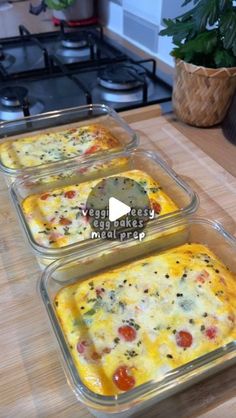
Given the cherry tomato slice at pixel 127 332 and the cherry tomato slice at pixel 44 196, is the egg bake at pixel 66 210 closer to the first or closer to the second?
the cherry tomato slice at pixel 44 196

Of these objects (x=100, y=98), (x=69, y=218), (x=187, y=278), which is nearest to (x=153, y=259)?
(x=187, y=278)

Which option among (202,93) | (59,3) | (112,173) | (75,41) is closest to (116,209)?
(112,173)

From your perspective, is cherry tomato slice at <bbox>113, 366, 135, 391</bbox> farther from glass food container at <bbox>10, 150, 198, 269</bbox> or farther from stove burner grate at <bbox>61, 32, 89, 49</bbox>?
stove burner grate at <bbox>61, 32, 89, 49</bbox>

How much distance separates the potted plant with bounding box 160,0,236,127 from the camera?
2.64 feet

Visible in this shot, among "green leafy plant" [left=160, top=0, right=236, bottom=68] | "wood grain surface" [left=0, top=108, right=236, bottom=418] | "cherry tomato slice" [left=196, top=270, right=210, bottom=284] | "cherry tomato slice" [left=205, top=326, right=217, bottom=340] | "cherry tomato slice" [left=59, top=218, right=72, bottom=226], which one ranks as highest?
"green leafy plant" [left=160, top=0, right=236, bottom=68]

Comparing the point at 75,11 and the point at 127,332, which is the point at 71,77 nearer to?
the point at 75,11

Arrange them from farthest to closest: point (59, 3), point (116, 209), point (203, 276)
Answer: point (59, 3) < point (116, 209) < point (203, 276)

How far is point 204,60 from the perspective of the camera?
906 millimetres

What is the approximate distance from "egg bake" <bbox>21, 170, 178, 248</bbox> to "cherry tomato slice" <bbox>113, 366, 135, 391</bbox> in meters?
0.23

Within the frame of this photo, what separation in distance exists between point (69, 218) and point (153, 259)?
0.17m

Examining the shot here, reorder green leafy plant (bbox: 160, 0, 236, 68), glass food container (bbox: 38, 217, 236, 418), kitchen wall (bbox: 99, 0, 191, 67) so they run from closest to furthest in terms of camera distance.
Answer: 1. glass food container (bbox: 38, 217, 236, 418)
2. green leafy plant (bbox: 160, 0, 236, 68)
3. kitchen wall (bbox: 99, 0, 191, 67)

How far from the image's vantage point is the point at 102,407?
430 mm

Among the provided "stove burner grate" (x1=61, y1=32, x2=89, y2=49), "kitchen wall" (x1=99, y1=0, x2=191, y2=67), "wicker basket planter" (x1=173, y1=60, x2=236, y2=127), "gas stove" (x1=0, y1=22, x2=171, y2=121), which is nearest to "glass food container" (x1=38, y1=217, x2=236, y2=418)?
"wicker basket planter" (x1=173, y1=60, x2=236, y2=127)

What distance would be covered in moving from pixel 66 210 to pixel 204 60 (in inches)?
19.1
